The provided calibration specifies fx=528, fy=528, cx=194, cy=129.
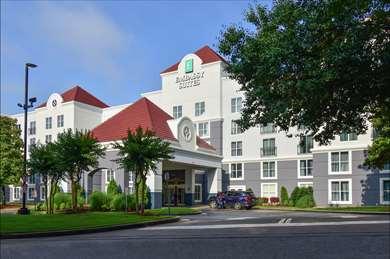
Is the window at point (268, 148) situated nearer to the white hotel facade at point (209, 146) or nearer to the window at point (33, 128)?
the white hotel facade at point (209, 146)

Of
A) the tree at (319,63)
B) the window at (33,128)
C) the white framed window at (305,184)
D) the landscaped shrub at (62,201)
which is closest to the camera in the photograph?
the tree at (319,63)

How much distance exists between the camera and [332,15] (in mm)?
10125

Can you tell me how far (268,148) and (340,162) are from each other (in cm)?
1155

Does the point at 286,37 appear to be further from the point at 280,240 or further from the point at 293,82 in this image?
the point at 280,240

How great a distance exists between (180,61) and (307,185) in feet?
71.4

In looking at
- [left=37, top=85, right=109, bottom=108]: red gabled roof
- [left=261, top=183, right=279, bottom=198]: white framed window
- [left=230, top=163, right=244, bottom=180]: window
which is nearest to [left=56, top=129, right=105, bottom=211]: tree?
[left=261, top=183, right=279, bottom=198]: white framed window

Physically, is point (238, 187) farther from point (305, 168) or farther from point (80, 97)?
point (80, 97)

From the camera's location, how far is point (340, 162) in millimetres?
48094

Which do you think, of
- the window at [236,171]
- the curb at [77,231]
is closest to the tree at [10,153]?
the window at [236,171]

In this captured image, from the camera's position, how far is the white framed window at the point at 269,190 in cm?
5727

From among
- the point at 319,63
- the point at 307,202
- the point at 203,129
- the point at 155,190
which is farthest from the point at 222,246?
the point at 203,129

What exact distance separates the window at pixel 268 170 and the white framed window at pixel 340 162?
9747 millimetres

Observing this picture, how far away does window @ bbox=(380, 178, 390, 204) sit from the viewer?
149 feet

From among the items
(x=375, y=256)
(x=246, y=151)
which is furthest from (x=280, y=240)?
(x=246, y=151)
